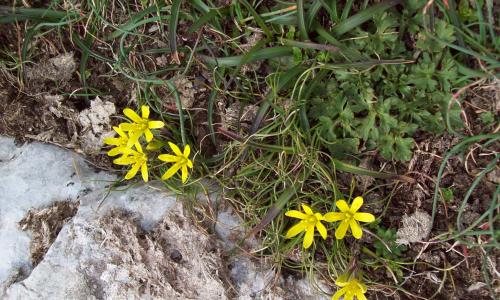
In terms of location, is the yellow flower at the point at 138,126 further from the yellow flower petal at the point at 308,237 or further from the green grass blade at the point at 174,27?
the yellow flower petal at the point at 308,237

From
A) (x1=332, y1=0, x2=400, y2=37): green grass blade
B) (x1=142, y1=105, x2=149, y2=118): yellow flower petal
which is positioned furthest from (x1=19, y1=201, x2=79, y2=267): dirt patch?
(x1=332, y1=0, x2=400, y2=37): green grass blade

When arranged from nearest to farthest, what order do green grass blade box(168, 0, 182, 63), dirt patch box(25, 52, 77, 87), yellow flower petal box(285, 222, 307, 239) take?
yellow flower petal box(285, 222, 307, 239), green grass blade box(168, 0, 182, 63), dirt patch box(25, 52, 77, 87)

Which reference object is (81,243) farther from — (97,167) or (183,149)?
(183,149)

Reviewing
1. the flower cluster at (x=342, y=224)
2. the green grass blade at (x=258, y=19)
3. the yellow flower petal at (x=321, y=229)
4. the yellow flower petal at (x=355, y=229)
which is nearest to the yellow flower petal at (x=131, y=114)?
the green grass blade at (x=258, y=19)

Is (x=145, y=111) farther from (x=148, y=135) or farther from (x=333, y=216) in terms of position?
(x=333, y=216)

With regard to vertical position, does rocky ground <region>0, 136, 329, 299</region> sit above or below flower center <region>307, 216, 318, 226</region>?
below

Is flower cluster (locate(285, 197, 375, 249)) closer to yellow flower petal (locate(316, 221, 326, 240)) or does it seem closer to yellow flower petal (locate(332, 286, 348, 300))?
yellow flower petal (locate(316, 221, 326, 240))
